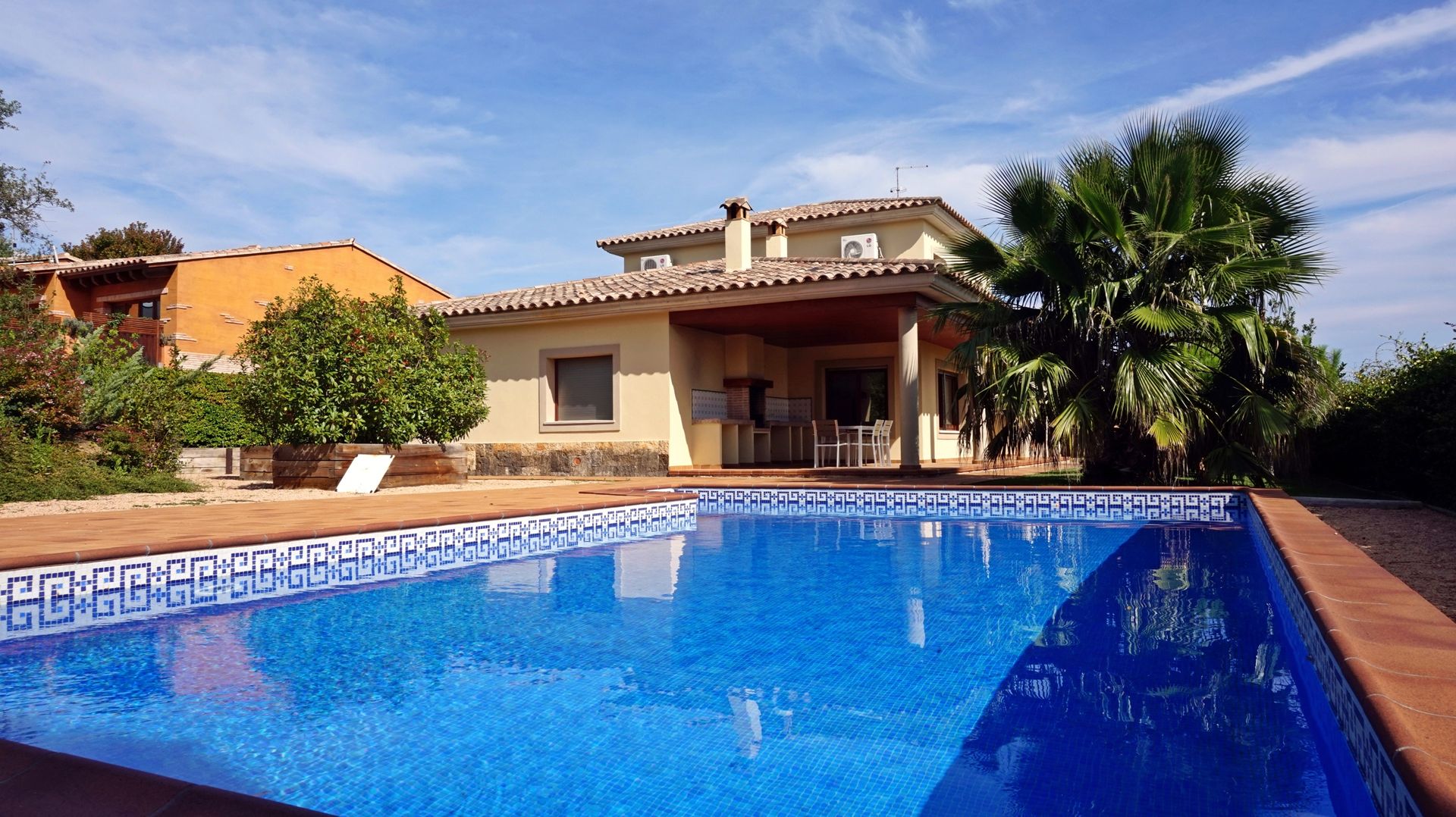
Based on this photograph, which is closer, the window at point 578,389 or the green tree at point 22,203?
the window at point 578,389

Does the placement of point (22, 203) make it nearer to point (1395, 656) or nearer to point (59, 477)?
point (59, 477)

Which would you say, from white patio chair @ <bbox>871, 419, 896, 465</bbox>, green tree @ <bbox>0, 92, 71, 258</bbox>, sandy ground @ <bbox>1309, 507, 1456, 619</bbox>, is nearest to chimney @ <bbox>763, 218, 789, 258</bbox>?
white patio chair @ <bbox>871, 419, 896, 465</bbox>

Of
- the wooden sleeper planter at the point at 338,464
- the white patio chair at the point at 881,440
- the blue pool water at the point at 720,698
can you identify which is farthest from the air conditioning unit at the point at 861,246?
the blue pool water at the point at 720,698

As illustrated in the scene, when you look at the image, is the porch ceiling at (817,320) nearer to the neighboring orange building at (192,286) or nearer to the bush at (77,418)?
the bush at (77,418)

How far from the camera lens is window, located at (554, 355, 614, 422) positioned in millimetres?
16219

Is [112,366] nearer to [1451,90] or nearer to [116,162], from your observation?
[116,162]

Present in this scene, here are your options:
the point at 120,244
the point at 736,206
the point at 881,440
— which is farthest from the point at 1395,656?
the point at 120,244

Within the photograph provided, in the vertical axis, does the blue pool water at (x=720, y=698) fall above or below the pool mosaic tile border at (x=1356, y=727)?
below

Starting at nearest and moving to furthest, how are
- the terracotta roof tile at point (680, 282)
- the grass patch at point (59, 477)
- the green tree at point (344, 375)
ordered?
the grass patch at point (59, 477), the green tree at point (344, 375), the terracotta roof tile at point (680, 282)

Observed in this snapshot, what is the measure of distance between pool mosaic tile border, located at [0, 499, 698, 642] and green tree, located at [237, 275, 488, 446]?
485 centimetres

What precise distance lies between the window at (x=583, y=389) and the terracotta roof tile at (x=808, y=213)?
532cm

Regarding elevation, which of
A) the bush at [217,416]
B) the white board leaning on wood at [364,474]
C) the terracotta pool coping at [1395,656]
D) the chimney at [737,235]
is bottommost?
the terracotta pool coping at [1395,656]

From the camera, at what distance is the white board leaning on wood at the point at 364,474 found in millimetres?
11414

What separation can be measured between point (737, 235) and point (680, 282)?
4.90 feet
